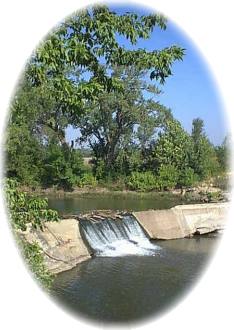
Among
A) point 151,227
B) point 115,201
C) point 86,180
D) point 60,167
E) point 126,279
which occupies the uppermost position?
point 60,167

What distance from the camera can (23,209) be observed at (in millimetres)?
1783

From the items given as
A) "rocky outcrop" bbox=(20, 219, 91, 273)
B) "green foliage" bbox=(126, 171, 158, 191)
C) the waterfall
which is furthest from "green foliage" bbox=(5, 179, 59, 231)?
"green foliage" bbox=(126, 171, 158, 191)

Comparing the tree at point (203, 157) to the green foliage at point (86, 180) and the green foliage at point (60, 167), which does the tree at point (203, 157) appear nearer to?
the green foliage at point (86, 180)

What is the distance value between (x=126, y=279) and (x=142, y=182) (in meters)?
11.3

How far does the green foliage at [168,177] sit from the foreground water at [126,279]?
338 inches

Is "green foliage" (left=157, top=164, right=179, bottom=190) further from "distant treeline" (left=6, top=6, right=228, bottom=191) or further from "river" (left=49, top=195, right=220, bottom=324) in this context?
"river" (left=49, top=195, right=220, bottom=324)

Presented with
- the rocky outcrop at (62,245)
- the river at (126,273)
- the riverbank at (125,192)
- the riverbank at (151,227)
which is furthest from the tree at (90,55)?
the riverbank at (125,192)

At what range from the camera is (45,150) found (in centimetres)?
1773

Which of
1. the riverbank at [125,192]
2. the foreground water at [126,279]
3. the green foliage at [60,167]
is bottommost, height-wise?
the foreground water at [126,279]

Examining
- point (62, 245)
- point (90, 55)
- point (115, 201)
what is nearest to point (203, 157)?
point (115, 201)

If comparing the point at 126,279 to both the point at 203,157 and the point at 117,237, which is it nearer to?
the point at 117,237

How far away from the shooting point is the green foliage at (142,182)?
18625 mm

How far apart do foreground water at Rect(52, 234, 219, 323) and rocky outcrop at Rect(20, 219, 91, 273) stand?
18 cm

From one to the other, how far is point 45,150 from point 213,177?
20.4 feet
